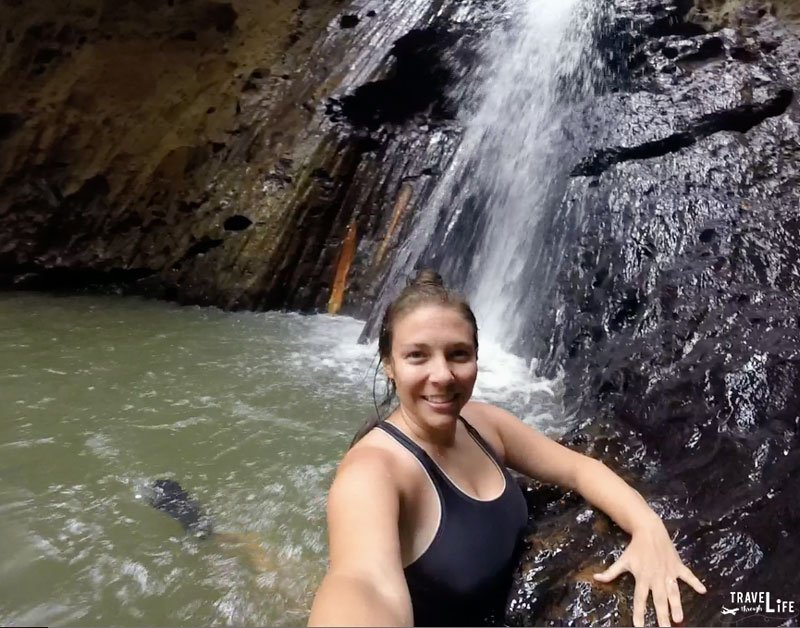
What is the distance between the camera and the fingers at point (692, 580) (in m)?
1.51

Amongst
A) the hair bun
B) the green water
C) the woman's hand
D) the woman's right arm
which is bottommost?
the green water

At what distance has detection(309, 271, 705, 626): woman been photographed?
1.30 metres

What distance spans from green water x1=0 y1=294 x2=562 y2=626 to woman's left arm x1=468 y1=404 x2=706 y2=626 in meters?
0.80

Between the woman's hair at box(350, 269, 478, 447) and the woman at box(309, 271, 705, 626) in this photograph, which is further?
the woman's hair at box(350, 269, 478, 447)

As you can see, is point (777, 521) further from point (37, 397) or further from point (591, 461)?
point (37, 397)

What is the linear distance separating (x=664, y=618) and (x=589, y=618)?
17 cm

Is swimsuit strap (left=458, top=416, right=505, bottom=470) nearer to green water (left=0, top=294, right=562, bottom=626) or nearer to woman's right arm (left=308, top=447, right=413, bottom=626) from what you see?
woman's right arm (left=308, top=447, right=413, bottom=626)

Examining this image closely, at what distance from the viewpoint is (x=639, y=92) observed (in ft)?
14.4

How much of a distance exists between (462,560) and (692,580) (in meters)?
0.56

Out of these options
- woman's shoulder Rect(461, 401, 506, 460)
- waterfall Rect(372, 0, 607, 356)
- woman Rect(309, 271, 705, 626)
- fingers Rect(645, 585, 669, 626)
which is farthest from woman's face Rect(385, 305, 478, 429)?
waterfall Rect(372, 0, 607, 356)

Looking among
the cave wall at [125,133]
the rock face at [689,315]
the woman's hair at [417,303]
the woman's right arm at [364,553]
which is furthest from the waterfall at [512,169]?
the woman's right arm at [364,553]

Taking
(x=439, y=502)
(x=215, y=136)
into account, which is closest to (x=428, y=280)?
(x=439, y=502)

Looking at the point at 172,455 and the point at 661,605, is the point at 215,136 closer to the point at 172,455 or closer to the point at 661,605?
the point at 172,455

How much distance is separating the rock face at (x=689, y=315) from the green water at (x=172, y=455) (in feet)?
1.99
